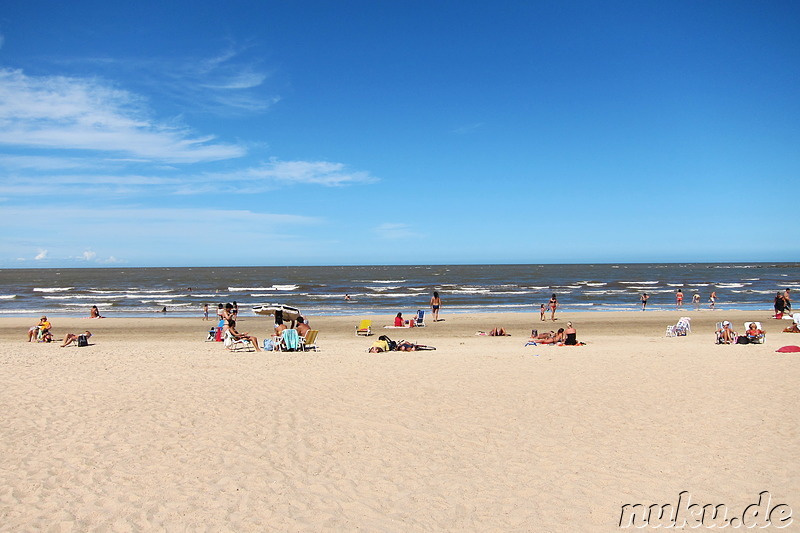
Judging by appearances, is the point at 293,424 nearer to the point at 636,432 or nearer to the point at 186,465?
the point at 186,465

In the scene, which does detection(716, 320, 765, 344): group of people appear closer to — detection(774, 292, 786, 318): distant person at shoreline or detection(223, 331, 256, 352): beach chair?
detection(774, 292, 786, 318): distant person at shoreline

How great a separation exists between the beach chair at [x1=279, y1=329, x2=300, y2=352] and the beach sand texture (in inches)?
94.5

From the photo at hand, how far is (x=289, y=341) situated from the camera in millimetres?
14914

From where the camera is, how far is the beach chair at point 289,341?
14.9 m

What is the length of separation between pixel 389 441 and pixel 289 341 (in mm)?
8472

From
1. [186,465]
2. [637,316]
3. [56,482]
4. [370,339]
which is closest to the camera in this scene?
[56,482]

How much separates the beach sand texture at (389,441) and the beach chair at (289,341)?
240 centimetres

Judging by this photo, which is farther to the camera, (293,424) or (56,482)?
(293,424)

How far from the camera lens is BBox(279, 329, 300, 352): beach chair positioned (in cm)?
1490

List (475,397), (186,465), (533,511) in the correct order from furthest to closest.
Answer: (475,397), (186,465), (533,511)

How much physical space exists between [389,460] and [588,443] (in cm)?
256

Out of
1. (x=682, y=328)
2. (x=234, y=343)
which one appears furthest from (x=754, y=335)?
(x=234, y=343)

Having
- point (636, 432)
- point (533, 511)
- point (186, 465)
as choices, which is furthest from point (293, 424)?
point (636, 432)

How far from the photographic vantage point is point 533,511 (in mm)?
5145
